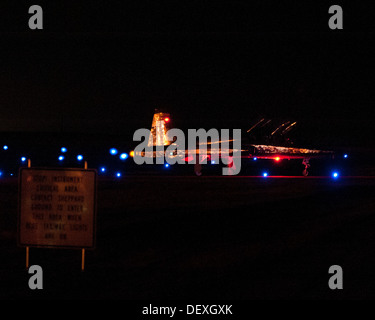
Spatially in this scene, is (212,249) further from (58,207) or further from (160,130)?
(160,130)

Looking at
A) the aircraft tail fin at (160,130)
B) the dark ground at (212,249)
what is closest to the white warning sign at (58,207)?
the dark ground at (212,249)

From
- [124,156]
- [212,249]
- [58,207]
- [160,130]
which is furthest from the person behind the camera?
[124,156]

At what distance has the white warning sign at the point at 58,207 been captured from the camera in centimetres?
650

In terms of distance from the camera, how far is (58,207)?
21.4 ft

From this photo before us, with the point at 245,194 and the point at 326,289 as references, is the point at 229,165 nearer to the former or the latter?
the point at 245,194

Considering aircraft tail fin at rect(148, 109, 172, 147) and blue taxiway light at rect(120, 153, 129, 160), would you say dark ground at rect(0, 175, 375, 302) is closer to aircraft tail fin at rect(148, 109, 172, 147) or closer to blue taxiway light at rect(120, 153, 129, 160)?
aircraft tail fin at rect(148, 109, 172, 147)

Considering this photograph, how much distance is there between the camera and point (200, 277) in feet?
Result: 22.2

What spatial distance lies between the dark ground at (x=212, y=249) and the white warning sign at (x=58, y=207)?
1.71 ft

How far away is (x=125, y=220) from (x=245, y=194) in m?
3.77

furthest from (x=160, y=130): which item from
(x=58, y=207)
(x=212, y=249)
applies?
(x=58, y=207)

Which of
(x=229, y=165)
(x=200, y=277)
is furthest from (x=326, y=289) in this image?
(x=229, y=165)

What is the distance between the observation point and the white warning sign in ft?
21.3

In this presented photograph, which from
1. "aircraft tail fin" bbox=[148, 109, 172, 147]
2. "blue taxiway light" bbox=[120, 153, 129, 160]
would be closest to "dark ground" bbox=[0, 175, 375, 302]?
"aircraft tail fin" bbox=[148, 109, 172, 147]

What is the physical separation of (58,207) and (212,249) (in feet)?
8.35
